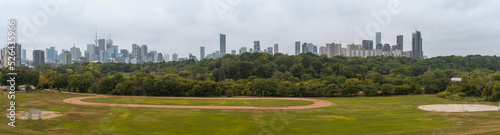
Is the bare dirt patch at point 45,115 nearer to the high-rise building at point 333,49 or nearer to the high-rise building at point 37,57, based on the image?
the high-rise building at point 333,49

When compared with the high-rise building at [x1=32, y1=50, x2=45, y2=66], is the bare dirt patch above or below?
below

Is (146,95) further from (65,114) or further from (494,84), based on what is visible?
(494,84)

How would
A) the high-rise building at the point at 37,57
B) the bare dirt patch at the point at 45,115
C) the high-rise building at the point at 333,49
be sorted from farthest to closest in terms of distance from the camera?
the high-rise building at the point at 333,49
the high-rise building at the point at 37,57
the bare dirt patch at the point at 45,115

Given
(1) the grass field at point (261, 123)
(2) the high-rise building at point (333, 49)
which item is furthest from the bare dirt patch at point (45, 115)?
(2) the high-rise building at point (333, 49)

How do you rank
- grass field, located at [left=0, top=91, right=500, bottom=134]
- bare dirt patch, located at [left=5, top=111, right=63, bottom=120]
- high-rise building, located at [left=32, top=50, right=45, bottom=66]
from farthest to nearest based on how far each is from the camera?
high-rise building, located at [left=32, top=50, right=45, bottom=66], bare dirt patch, located at [left=5, top=111, right=63, bottom=120], grass field, located at [left=0, top=91, right=500, bottom=134]

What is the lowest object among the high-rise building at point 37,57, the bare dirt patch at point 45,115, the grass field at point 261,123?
the grass field at point 261,123

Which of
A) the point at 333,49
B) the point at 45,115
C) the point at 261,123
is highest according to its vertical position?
the point at 333,49

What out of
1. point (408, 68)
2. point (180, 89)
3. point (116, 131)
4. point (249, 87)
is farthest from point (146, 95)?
point (408, 68)

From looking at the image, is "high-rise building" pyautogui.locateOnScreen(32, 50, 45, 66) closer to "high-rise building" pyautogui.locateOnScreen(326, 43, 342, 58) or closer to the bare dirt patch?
"high-rise building" pyautogui.locateOnScreen(326, 43, 342, 58)

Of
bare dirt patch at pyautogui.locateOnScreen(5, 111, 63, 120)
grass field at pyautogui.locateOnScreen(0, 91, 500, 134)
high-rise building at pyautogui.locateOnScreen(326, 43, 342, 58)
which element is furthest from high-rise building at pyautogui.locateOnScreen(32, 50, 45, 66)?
grass field at pyautogui.locateOnScreen(0, 91, 500, 134)

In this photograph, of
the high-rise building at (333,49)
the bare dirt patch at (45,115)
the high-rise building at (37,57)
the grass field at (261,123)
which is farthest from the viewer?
the high-rise building at (333,49)

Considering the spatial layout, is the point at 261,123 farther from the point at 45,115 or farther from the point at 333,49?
the point at 333,49

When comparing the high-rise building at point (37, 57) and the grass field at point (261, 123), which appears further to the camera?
the high-rise building at point (37, 57)

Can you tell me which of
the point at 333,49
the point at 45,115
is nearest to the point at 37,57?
the point at 333,49
